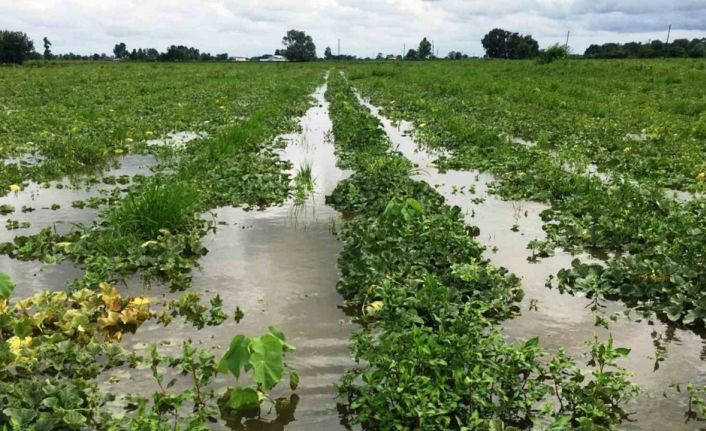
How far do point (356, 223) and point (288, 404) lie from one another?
3818 mm

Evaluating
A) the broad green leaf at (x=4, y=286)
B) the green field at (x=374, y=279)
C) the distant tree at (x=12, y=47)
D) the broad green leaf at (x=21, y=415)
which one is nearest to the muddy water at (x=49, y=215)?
the green field at (x=374, y=279)

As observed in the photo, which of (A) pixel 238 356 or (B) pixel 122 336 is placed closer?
(A) pixel 238 356

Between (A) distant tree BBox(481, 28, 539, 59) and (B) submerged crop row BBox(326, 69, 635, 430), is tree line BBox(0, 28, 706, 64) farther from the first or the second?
(B) submerged crop row BBox(326, 69, 635, 430)

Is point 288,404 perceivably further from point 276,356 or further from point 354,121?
point 354,121

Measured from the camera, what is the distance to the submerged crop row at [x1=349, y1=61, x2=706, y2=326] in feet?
19.3

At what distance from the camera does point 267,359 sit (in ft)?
12.5

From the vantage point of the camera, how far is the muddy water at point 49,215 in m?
6.12

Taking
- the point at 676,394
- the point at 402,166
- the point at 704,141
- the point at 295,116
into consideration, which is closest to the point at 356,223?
the point at 402,166

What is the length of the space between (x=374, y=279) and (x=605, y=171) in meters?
7.66

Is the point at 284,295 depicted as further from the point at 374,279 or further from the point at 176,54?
the point at 176,54

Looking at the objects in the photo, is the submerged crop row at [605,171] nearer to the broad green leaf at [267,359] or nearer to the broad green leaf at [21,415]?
the broad green leaf at [267,359]

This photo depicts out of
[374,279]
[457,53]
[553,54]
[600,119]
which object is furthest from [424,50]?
[374,279]

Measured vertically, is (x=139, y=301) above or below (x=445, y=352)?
below

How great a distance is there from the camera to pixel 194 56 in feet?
326
